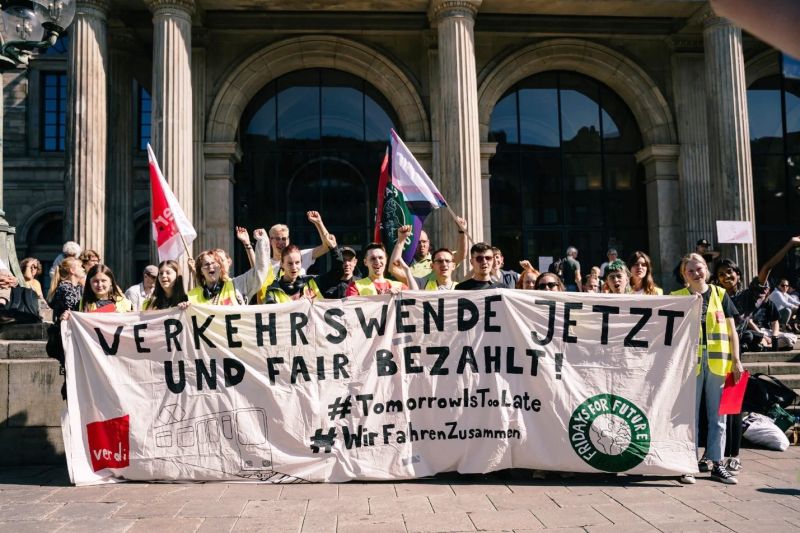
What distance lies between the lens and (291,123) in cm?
1834

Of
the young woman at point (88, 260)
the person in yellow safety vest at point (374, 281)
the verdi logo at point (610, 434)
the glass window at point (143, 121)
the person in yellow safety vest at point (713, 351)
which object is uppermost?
the glass window at point (143, 121)

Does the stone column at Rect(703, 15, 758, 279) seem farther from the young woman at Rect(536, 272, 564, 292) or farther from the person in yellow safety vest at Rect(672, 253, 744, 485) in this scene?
the person in yellow safety vest at Rect(672, 253, 744, 485)

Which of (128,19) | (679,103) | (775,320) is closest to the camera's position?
(775,320)

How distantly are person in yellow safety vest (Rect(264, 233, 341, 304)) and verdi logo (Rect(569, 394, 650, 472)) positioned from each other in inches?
109

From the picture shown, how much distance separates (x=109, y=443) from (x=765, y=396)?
7177 mm

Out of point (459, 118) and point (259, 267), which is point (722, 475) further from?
point (459, 118)

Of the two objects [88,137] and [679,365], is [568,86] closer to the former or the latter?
[88,137]

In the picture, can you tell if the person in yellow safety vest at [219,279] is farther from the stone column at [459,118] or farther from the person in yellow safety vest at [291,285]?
the stone column at [459,118]

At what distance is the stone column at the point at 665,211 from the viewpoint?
58.2 ft

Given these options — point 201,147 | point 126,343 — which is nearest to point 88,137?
point 201,147

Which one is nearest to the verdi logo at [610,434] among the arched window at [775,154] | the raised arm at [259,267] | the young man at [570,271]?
the raised arm at [259,267]

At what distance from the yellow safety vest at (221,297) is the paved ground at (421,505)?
182 centimetres

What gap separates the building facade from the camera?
52.4 feet

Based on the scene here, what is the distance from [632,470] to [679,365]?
104 cm
